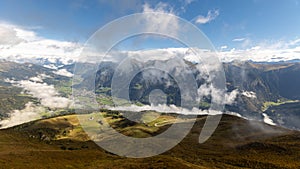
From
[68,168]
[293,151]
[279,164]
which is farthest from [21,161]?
[293,151]

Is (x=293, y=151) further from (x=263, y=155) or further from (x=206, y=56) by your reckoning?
(x=206, y=56)

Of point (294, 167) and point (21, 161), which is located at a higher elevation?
point (21, 161)

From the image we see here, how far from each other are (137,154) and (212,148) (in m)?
50.5

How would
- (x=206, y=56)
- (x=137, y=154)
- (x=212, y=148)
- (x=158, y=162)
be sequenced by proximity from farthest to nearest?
(x=212, y=148), (x=137, y=154), (x=158, y=162), (x=206, y=56)

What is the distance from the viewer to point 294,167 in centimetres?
10038

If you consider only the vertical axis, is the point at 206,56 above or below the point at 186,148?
above

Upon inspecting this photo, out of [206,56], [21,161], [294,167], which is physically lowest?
[294,167]

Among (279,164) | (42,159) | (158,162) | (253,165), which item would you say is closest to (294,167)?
(279,164)

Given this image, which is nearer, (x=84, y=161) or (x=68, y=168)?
(x=68, y=168)

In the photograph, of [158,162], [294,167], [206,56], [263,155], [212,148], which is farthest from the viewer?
[212,148]

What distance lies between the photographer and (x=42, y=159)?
109875mm

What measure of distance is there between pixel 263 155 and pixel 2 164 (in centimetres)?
10653

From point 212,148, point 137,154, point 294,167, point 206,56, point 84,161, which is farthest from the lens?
point 212,148

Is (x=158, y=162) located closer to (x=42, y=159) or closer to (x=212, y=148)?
(x=42, y=159)
